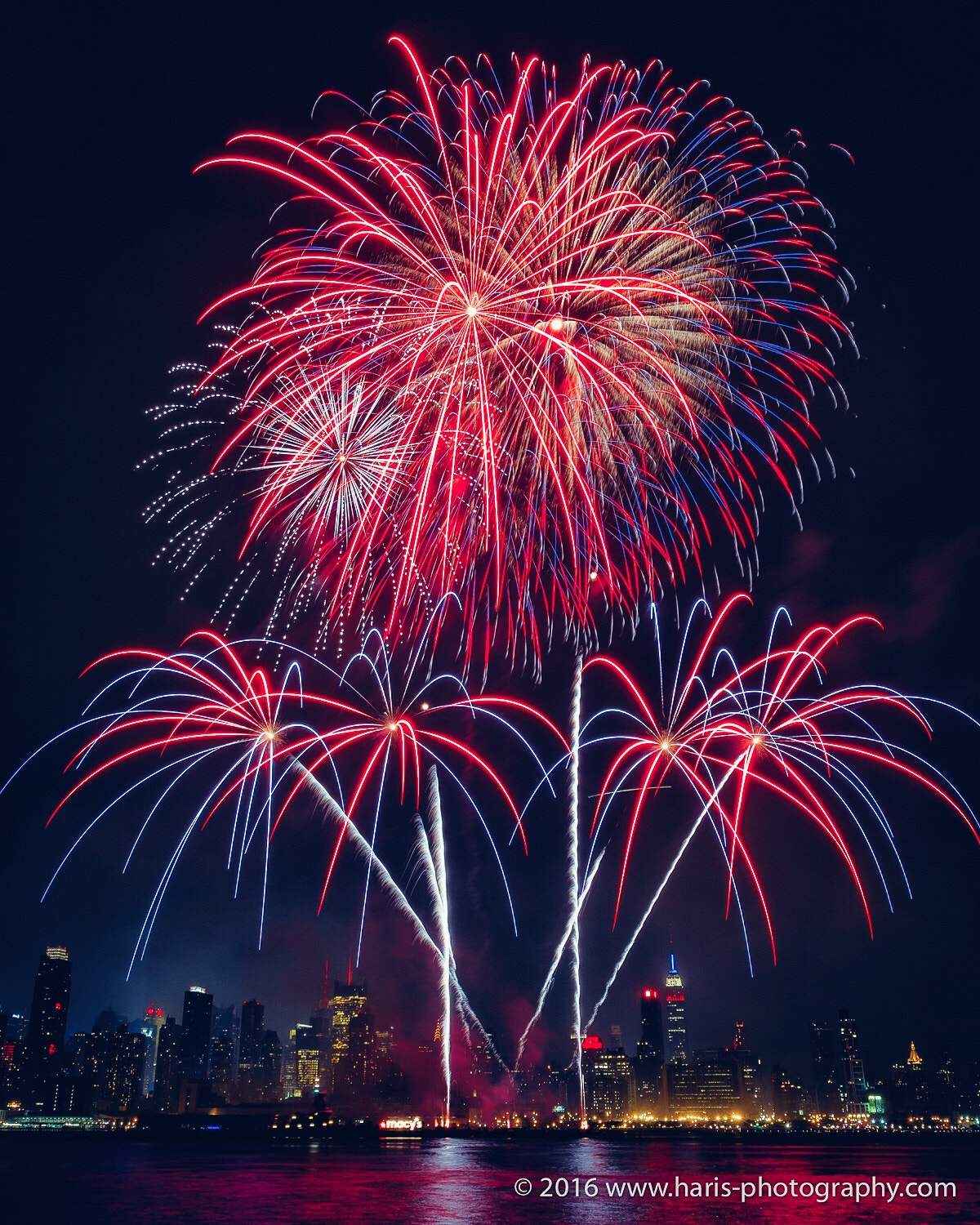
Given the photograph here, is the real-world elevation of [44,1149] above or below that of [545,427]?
below

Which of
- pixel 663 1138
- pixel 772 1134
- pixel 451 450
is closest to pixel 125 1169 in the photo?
pixel 451 450

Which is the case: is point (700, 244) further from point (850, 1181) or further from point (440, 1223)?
point (850, 1181)

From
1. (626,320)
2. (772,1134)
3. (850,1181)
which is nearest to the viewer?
(626,320)

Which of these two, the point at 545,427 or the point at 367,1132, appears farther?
the point at 367,1132

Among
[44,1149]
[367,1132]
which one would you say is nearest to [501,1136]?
[367,1132]

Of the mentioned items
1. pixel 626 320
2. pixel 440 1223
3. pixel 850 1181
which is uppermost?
pixel 626 320

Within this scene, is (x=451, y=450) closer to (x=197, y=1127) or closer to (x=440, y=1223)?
(x=440, y=1223)

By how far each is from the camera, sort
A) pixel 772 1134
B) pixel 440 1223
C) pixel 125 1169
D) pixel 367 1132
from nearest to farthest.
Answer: pixel 440 1223 → pixel 125 1169 → pixel 367 1132 → pixel 772 1134
